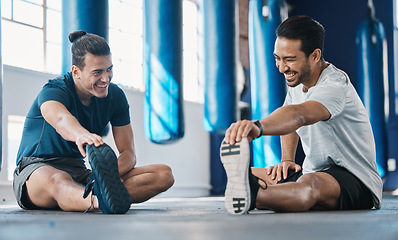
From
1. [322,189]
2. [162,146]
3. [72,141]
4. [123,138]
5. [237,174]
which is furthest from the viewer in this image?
[162,146]

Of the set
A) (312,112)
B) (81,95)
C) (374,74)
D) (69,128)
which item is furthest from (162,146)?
(312,112)

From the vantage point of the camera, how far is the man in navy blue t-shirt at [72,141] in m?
1.64

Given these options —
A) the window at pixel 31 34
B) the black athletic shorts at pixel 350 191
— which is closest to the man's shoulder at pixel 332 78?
the black athletic shorts at pixel 350 191

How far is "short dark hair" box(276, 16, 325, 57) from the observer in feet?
4.93

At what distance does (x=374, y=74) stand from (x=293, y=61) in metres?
2.73

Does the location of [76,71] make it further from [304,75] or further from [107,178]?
[304,75]

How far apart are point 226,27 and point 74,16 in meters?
1.14

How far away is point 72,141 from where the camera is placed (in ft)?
5.51

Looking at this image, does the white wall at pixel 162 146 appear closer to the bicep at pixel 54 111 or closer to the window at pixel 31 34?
the window at pixel 31 34

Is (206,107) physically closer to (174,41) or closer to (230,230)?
(174,41)

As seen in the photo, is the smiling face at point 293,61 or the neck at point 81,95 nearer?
the smiling face at point 293,61

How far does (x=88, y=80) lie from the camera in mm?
1755

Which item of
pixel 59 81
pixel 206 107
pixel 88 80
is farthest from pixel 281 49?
pixel 206 107

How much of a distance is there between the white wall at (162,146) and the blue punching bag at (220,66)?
1.19 meters
